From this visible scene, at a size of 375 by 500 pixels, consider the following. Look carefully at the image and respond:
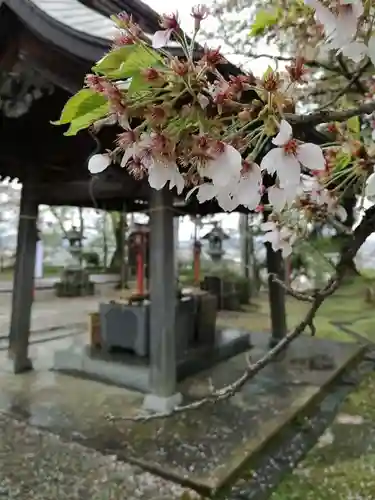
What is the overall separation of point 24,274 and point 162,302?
156 centimetres

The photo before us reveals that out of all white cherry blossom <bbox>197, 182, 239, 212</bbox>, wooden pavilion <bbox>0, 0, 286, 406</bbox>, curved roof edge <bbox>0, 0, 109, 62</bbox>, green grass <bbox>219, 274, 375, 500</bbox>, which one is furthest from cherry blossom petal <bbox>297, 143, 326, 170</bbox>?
green grass <bbox>219, 274, 375, 500</bbox>

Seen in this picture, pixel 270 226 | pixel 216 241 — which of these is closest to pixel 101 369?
pixel 270 226

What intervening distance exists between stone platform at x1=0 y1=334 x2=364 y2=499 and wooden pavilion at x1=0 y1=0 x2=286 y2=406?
1.16 feet

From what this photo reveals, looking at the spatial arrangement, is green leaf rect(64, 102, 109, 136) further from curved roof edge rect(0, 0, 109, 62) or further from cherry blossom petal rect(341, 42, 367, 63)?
curved roof edge rect(0, 0, 109, 62)

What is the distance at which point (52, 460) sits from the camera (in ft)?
8.13

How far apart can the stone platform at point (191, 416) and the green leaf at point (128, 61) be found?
6.80ft

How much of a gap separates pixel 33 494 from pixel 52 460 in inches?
13.5

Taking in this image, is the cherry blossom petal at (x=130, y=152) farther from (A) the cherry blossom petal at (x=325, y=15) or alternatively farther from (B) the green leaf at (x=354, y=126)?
(B) the green leaf at (x=354, y=126)

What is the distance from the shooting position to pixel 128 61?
1.89 feet

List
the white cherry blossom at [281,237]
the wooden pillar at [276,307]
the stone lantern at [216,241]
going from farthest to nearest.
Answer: the stone lantern at [216,241] < the wooden pillar at [276,307] < the white cherry blossom at [281,237]

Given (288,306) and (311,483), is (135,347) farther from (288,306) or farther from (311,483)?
(288,306)

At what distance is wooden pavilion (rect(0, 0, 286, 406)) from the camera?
2477 millimetres

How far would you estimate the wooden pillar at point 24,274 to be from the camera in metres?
4.00

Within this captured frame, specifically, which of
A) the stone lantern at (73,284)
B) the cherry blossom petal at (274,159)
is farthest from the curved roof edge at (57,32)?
the stone lantern at (73,284)
